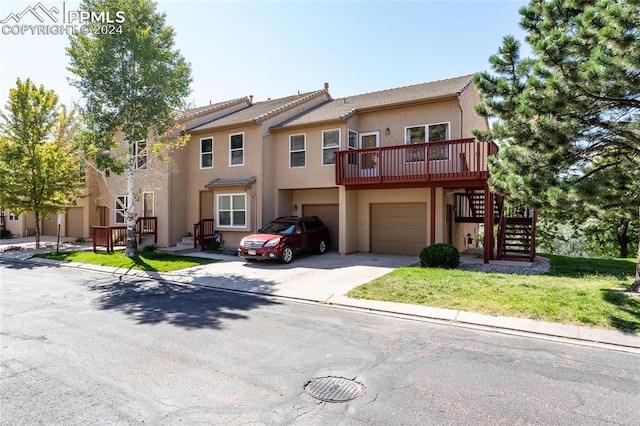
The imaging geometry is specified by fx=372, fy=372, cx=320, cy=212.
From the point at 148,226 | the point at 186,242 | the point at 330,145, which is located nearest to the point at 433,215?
the point at 330,145

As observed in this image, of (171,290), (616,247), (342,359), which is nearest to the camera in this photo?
(342,359)

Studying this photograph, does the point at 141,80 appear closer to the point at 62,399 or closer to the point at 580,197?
the point at 62,399

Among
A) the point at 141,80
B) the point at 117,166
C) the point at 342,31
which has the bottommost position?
the point at 117,166

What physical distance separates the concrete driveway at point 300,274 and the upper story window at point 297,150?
170 inches

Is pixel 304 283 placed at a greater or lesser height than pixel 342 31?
lesser

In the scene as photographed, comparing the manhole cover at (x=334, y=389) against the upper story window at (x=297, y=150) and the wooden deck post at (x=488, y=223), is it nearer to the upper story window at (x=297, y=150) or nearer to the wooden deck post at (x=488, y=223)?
the wooden deck post at (x=488, y=223)

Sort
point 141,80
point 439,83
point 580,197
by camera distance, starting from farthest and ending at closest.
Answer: point 439,83 < point 141,80 < point 580,197

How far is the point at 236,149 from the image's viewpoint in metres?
17.5

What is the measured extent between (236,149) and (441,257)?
10.6 m

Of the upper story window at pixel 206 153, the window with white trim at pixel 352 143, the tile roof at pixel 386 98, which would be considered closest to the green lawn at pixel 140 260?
the upper story window at pixel 206 153

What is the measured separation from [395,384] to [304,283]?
6.04 m

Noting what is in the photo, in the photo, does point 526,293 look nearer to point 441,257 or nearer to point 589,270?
point 441,257

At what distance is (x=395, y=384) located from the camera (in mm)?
4375

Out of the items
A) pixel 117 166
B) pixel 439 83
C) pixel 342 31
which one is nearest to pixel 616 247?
pixel 439 83
